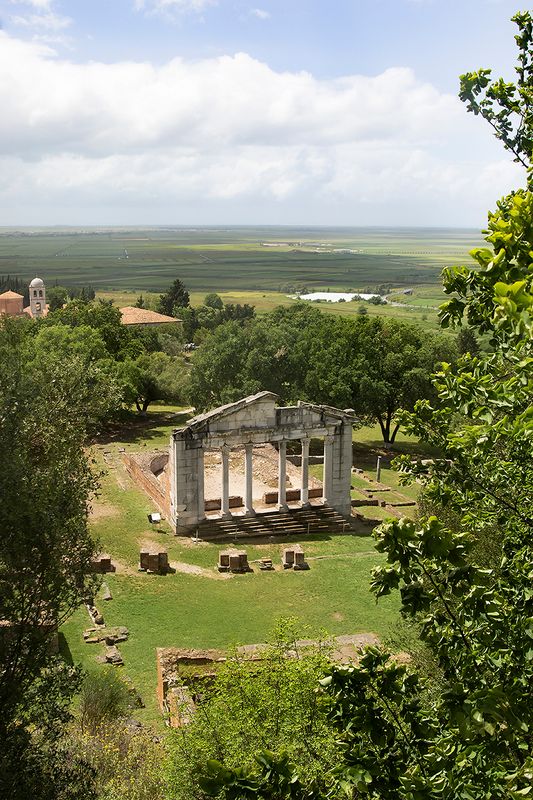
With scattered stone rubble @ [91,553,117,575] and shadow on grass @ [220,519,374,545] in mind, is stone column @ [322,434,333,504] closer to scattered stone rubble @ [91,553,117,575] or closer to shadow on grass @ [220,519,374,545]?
shadow on grass @ [220,519,374,545]

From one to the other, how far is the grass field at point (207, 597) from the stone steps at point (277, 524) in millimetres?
935

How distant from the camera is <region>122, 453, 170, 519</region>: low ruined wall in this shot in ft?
131

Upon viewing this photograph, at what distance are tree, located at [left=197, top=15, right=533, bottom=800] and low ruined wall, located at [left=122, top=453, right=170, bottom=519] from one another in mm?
31047

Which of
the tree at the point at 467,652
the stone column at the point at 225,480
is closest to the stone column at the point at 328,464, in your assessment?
the stone column at the point at 225,480

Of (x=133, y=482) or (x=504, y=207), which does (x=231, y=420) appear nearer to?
(x=133, y=482)

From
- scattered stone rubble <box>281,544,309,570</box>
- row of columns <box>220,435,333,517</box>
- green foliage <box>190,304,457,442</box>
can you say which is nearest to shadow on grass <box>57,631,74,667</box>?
scattered stone rubble <box>281,544,309,570</box>

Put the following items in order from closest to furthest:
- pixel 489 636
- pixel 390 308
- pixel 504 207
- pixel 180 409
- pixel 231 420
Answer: pixel 489 636 < pixel 504 207 < pixel 231 420 < pixel 180 409 < pixel 390 308

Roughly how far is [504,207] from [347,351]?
1641 inches

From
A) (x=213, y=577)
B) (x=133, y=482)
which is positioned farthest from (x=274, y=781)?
(x=133, y=482)

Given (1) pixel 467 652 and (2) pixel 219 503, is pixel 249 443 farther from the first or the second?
(1) pixel 467 652

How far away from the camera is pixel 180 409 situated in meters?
70.3

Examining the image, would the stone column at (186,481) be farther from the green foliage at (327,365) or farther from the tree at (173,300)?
the tree at (173,300)

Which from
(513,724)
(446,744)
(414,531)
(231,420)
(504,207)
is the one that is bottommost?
(231,420)

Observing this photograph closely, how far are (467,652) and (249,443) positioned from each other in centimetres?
2983
